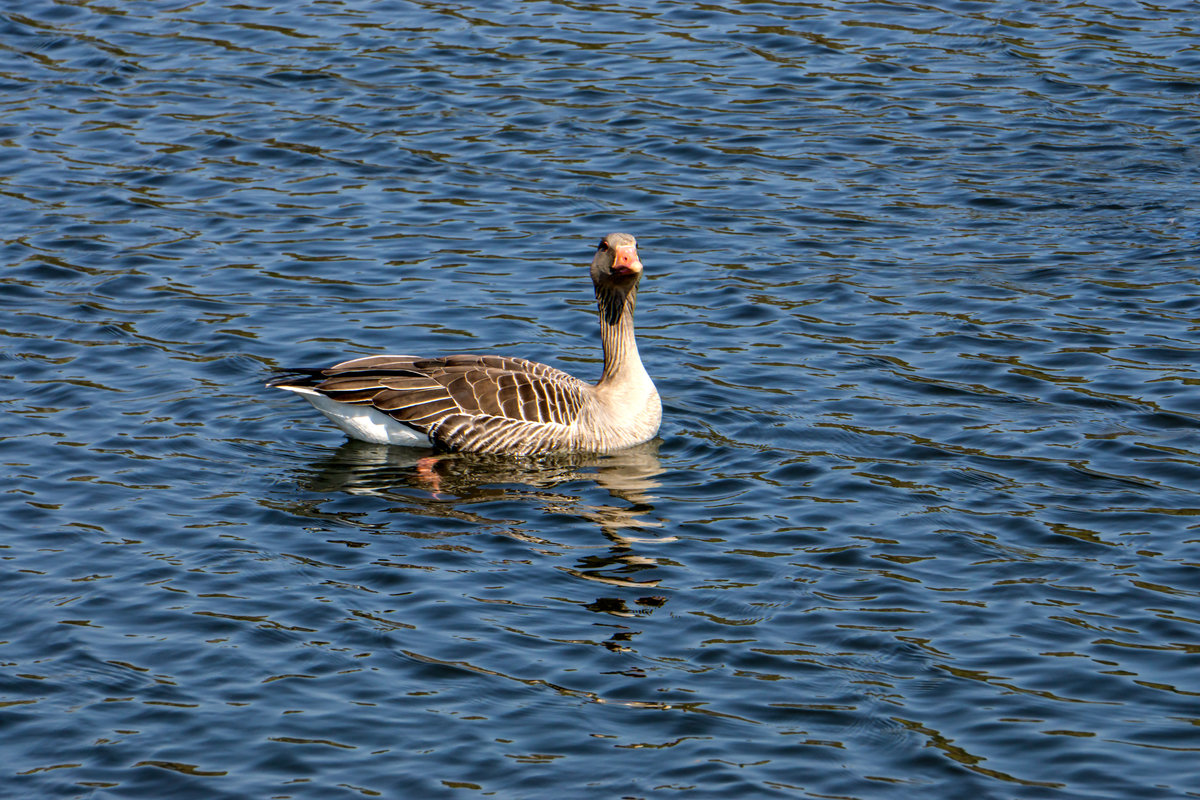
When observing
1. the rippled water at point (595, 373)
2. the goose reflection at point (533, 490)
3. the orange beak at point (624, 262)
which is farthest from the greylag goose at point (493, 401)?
the rippled water at point (595, 373)

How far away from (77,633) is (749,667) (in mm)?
4656

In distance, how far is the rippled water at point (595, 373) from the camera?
9.52 m

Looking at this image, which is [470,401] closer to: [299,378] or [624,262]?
[299,378]

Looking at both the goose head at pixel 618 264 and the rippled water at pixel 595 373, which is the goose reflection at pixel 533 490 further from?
the goose head at pixel 618 264

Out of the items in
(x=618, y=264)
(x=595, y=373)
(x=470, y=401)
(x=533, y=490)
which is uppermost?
(x=618, y=264)

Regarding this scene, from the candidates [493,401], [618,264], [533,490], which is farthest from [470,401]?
[618,264]

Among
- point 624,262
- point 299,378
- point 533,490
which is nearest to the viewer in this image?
point 533,490

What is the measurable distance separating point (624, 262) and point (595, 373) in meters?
2.06

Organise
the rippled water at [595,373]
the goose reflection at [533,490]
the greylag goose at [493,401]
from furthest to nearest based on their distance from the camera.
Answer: the greylag goose at [493,401] → the goose reflection at [533,490] → the rippled water at [595,373]

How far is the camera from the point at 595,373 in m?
15.7

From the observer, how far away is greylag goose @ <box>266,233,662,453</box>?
13867 mm

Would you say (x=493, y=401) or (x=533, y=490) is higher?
(x=493, y=401)

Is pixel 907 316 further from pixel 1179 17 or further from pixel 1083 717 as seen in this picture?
pixel 1179 17

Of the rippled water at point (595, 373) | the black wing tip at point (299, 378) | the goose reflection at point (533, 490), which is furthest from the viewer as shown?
the black wing tip at point (299, 378)
